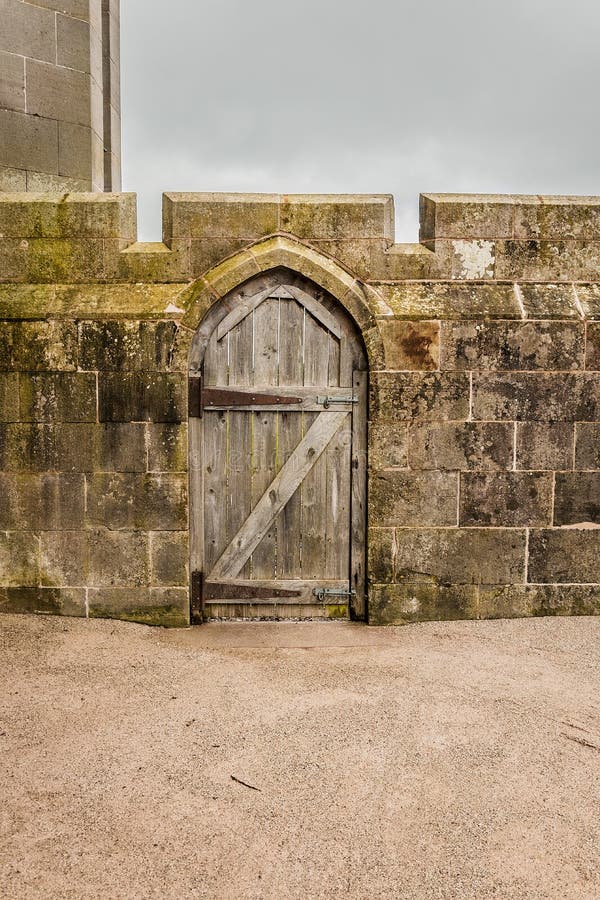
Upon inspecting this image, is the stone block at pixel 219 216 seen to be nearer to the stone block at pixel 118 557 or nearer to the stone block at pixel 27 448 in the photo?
the stone block at pixel 27 448

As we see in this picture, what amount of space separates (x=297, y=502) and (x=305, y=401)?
76cm

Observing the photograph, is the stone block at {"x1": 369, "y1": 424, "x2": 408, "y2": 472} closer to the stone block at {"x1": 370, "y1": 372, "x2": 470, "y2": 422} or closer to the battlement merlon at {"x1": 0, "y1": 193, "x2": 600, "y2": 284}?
the stone block at {"x1": 370, "y1": 372, "x2": 470, "y2": 422}

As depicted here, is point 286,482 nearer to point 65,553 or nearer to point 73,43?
point 65,553

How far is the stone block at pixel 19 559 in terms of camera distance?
513 cm

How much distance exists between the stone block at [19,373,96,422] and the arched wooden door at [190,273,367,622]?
29.8 inches

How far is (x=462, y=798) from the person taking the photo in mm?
2986

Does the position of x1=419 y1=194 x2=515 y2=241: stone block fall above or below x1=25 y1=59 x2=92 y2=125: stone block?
below

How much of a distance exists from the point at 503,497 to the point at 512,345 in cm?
113

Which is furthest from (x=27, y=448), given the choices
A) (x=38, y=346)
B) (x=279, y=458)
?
(x=279, y=458)

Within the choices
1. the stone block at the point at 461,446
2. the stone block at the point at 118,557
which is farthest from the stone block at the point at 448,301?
the stone block at the point at 118,557

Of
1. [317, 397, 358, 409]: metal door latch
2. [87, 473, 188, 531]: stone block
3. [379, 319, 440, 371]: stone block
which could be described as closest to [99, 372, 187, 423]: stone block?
[87, 473, 188, 531]: stone block

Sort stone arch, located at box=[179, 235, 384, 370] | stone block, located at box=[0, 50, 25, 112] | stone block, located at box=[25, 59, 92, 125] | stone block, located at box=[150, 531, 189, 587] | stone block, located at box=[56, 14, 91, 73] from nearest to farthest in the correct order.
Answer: stone arch, located at box=[179, 235, 384, 370], stone block, located at box=[150, 531, 189, 587], stone block, located at box=[0, 50, 25, 112], stone block, located at box=[25, 59, 92, 125], stone block, located at box=[56, 14, 91, 73]

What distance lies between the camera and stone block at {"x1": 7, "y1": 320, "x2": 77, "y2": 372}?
5.02 metres

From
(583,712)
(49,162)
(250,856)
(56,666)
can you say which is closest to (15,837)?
(250,856)
